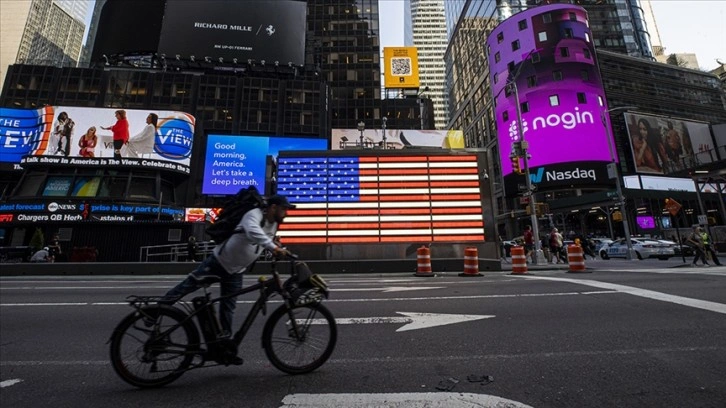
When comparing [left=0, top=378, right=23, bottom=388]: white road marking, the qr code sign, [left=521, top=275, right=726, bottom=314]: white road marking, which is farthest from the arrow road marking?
the qr code sign

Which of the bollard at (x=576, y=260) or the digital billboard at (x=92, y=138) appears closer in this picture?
the bollard at (x=576, y=260)

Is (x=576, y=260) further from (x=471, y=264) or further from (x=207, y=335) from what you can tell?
(x=207, y=335)

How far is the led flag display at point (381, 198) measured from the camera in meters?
17.2

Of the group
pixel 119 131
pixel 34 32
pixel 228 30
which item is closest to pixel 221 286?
pixel 119 131

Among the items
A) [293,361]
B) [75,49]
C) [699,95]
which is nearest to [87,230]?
[293,361]

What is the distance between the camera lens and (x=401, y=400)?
8.75 ft

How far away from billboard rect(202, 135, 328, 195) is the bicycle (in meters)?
37.0

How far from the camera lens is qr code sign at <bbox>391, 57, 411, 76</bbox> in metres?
65.9

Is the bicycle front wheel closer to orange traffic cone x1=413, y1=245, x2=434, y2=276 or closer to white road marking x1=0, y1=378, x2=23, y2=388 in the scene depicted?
white road marking x1=0, y1=378, x2=23, y2=388

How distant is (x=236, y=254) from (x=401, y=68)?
228 feet

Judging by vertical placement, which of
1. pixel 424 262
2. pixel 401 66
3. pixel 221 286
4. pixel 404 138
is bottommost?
pixel 221 286

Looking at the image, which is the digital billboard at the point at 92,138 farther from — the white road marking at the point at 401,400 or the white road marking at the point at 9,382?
the white road marking at the point at 401,400

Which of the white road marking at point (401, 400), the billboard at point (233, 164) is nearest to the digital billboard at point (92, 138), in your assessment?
the billboard at point (233, 164)

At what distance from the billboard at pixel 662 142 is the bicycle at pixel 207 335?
60028 millimetres
